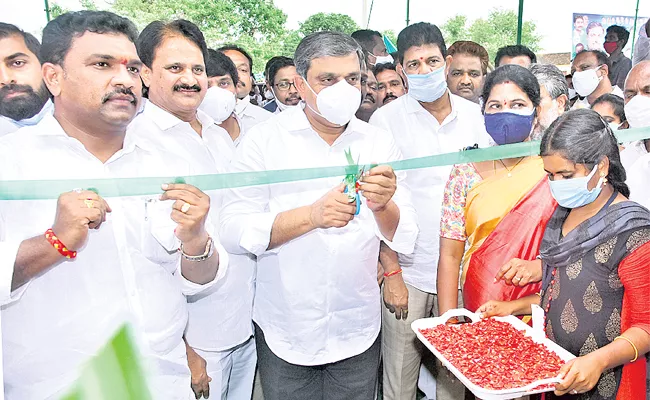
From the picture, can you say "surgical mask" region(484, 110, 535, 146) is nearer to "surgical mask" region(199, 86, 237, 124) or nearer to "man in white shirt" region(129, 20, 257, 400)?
"man in white shirt" region(129, 20, 257, 400)

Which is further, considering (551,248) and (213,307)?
(213,307)

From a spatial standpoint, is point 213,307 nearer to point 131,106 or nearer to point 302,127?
point 302,127

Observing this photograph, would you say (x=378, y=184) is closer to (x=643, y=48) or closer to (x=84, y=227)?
(x=84, y=227)

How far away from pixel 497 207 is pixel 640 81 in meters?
1.22

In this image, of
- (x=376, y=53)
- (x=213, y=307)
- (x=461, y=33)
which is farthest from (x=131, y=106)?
(x=461, y=33)

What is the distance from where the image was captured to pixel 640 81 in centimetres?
262

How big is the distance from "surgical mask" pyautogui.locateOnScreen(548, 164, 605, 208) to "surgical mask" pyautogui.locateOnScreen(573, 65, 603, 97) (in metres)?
3.22

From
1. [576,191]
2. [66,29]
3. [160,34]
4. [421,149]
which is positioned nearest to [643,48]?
[421,149]

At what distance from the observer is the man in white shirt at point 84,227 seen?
4.64ft

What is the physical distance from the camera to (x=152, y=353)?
169cm

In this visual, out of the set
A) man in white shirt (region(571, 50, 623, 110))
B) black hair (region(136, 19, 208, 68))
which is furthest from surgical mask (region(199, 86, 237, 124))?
man in white shirt (region(571, 50, 623, 110))

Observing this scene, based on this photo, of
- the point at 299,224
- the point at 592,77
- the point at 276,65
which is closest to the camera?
the point at 299,224

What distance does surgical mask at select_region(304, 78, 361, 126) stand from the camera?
1985 mm

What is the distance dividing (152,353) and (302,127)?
98 cm
